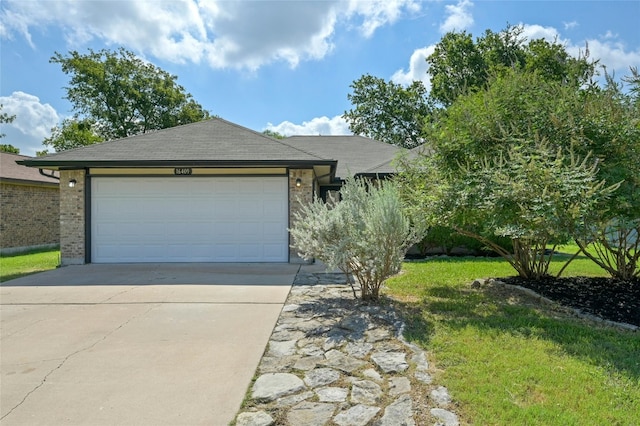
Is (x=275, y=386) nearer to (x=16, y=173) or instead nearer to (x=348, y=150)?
(x=348, y=150)

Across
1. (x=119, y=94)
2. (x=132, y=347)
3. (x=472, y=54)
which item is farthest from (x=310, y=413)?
(x=119, y=94)

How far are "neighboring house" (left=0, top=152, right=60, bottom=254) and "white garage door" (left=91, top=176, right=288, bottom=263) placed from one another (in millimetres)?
6222

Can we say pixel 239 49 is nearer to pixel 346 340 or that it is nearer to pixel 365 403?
pixel 346 340

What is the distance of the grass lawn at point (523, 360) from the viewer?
8.81 feet

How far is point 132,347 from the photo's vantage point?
13.3 feet

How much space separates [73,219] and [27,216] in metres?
6.57

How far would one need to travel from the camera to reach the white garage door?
9875 millimetres

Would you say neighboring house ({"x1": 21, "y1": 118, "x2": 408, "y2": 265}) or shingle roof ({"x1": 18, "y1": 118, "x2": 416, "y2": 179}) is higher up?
shingle roof ({"x1": 18, "y1": 118, "x2": 416, "y2": 179})

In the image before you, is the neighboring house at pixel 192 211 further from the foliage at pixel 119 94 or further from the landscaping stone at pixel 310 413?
the foliage at pixel 119 94

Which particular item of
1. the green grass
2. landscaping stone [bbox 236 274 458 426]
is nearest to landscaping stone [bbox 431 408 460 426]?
landscaping stone [bbox 236 274 458 426]

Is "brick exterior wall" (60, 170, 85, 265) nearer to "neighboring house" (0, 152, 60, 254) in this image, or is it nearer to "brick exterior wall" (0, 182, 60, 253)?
"neighboring house" (0, 152, 60, 254)

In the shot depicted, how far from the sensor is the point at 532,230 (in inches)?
185

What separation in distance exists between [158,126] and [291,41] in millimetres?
21093

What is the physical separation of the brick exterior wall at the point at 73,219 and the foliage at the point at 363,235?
7.12 meters
